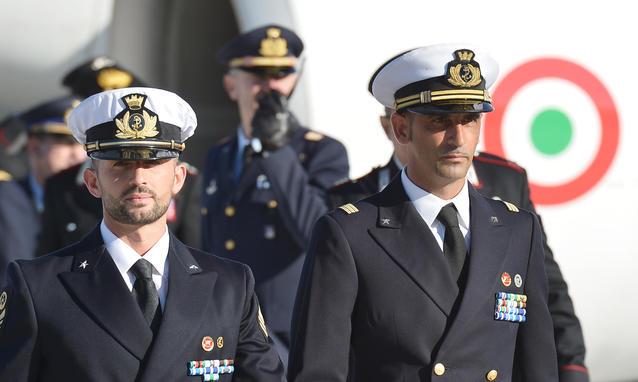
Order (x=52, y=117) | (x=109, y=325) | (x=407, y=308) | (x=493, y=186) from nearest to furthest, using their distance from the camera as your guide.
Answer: (x=109, y=325)
(x=407, y=308)
(x=493, y=186)
(x=52, y=117)

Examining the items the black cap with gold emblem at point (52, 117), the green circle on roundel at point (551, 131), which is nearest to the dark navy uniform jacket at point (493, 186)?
the green circle on roundel at point (551, 131)

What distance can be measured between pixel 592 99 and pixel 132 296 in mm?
4241

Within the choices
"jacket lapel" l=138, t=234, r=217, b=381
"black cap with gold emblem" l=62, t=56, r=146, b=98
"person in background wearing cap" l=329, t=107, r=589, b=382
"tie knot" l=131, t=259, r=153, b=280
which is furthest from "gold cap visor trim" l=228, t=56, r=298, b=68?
"tie knot" l=131, t=259, r=153, b=280

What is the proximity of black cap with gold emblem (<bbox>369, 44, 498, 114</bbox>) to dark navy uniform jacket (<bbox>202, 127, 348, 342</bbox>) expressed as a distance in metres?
1.74

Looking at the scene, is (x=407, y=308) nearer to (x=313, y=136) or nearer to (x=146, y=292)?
(x=146, y=292)

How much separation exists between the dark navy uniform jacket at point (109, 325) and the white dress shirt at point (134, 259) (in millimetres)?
21

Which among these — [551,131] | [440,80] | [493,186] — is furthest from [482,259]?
[551,131]

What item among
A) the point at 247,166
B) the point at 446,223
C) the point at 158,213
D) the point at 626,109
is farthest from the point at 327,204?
the point at 626,109

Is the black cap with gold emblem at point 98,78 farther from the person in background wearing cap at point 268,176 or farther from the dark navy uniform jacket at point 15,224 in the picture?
the person in background wearing cap at point 268,176

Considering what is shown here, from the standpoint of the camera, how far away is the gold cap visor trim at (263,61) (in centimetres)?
629

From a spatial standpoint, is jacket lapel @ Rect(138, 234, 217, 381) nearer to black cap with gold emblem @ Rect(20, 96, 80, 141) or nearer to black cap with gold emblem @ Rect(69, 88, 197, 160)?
black cap with gold emblem @ Rect(69, 88, 197, 160)

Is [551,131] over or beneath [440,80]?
beneath

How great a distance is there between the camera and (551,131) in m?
Answer: 7.37

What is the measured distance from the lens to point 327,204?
18.6 ft
